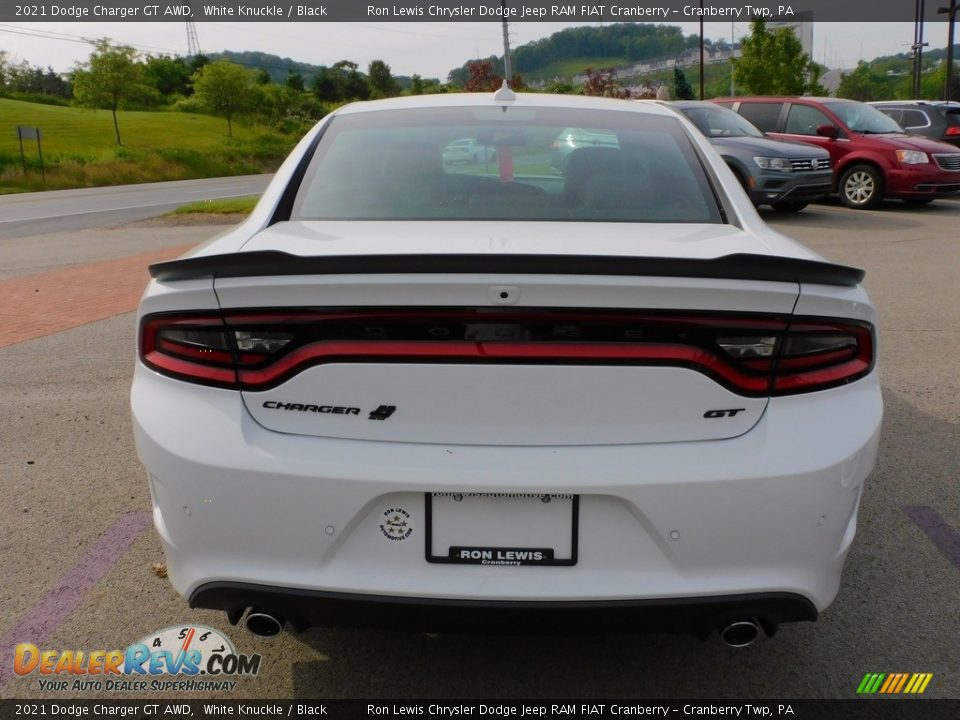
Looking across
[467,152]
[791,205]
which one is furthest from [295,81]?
[467,152]

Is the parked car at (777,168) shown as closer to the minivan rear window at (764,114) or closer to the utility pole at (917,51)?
the minivan rear window at (764,114)

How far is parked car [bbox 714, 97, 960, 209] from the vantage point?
14.9 m

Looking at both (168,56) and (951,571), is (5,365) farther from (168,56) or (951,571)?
(168,56)

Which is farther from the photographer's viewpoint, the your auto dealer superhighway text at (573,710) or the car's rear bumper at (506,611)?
the your auto dealer superhighway text at (573,710)

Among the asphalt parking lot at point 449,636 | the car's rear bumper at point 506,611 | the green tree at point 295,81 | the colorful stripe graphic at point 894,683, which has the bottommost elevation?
the colorful stripe graphic at point 894,683

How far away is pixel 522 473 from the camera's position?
2.10 meters

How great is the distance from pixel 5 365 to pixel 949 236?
11.3 meters

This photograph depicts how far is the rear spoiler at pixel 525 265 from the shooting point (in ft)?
6.95

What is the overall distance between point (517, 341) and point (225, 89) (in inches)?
3149

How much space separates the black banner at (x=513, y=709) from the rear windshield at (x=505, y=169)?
56.8 inches

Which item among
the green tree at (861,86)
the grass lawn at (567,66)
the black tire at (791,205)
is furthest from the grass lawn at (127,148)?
the grass lawn at (567,66)

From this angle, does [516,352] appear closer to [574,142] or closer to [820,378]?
[820,378]

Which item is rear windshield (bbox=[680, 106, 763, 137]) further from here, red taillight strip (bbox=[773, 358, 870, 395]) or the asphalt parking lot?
red taillight strip (bbox=[773, 358, 870, 395])

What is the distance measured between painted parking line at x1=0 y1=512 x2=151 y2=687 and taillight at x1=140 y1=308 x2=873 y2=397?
4.26 feet
